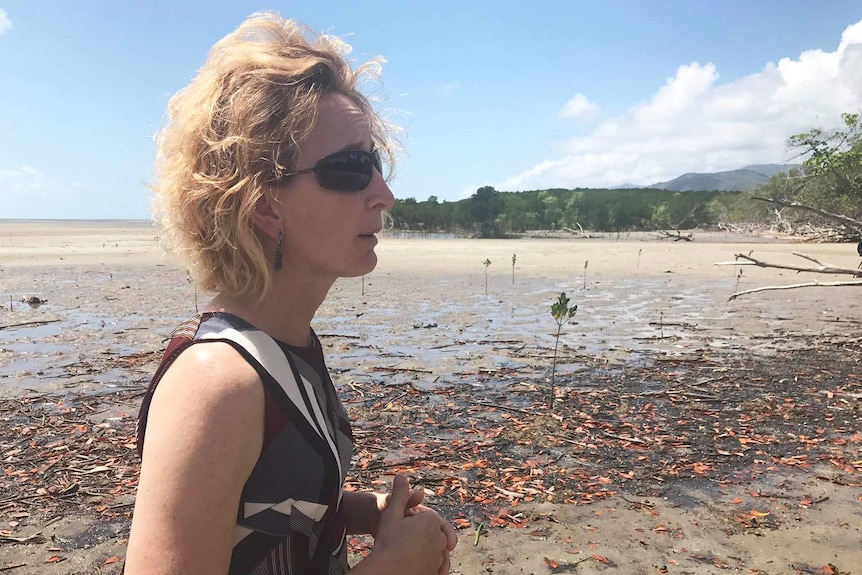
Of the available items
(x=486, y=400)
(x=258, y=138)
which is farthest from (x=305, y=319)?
(x=486, y=400)

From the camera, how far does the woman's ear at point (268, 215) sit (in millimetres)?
1355

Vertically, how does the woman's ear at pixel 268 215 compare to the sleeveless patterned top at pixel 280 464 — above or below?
above

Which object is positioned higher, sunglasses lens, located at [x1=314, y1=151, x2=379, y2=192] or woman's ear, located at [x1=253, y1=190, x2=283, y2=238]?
sunglasses lens, located at [x1=314, y1=151, x2=379, y2=192]

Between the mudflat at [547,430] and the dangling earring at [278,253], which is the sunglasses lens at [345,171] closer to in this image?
the dangling earring at [278,253]

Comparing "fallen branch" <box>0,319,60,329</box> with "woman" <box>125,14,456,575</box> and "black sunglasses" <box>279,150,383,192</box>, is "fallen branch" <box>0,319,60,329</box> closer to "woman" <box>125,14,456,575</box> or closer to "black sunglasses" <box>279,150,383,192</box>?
"woman" <box>125,14,456,575</box>

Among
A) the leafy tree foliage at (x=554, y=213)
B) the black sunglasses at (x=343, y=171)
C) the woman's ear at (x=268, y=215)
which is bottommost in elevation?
the woman's ear at (x=268, y=215)

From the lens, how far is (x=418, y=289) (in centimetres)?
1855

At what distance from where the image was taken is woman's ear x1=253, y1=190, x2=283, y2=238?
4.45 ft

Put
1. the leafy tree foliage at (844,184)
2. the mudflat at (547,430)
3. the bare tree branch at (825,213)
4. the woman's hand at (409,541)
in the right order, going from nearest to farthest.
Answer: the woman's hand at (409,541) → the mudflat at (547,430) → the bare tree branch at (825,213) → the leafy tree foliage at (844,184)

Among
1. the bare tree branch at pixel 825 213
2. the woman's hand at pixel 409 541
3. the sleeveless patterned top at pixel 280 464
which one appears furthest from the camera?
the bare tree branch at pixel 825 213

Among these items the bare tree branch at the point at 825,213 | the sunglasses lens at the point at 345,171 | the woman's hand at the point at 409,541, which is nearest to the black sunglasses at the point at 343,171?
the sunglasses lens at the point at 345,171

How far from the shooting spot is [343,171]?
1421mm

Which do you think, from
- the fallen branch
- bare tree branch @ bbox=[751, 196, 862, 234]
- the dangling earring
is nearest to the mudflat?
the fallen branch

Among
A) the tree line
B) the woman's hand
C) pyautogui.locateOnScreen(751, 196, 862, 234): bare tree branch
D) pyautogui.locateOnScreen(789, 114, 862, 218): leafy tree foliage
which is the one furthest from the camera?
the tree line
